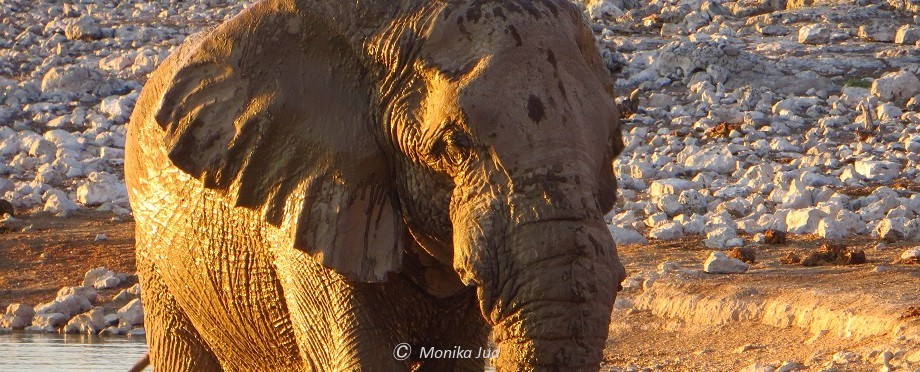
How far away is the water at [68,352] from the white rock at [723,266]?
2.98 meters

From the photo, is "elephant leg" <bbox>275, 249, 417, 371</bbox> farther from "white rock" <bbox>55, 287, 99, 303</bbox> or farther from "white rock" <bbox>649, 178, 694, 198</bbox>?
"white rock" <bbox>649, 178, 694, 198</bbox>

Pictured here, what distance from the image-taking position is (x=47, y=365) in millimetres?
9227

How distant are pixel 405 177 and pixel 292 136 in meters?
0.33

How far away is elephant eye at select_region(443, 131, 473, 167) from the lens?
4.17 m

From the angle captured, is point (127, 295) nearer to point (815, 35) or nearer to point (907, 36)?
point (815, 35)

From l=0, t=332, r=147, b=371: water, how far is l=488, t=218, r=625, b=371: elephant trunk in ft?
17.8

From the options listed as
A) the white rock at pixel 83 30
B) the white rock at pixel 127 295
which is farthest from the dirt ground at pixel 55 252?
the white rock at pixel 83 30

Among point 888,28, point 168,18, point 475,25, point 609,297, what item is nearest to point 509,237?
point 609,297

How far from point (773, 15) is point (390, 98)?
13027 millimetres

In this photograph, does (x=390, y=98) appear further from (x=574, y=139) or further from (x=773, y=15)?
(x=773, y=15)

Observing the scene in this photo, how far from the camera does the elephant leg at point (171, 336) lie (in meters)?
5.77

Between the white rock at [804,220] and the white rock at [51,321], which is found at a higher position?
the white rock at [804,220]

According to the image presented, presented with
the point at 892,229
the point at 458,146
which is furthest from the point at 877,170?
the point at 458,146

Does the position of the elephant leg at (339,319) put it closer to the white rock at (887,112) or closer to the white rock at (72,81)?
the white rock at (887,112)
